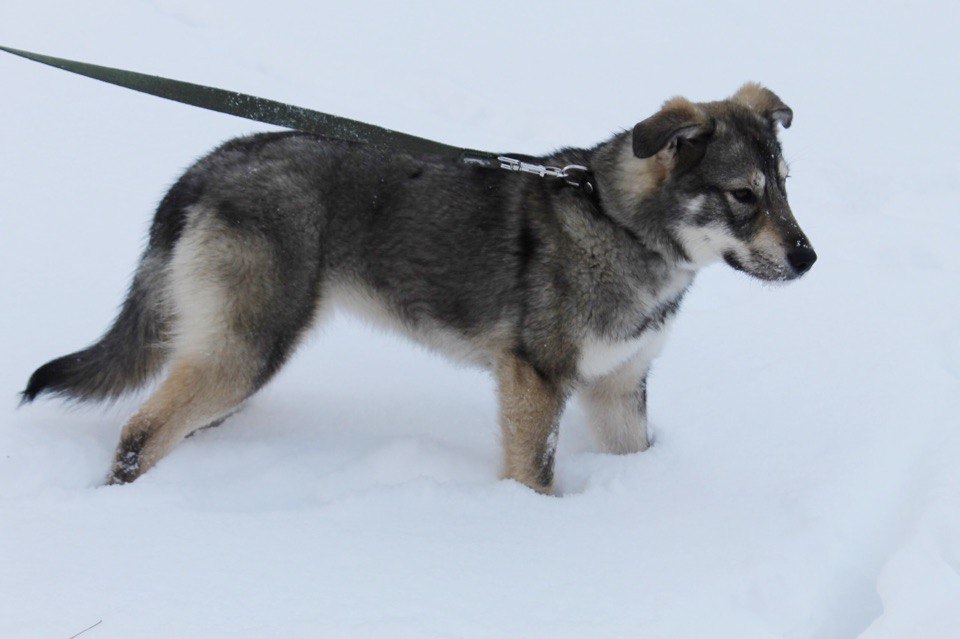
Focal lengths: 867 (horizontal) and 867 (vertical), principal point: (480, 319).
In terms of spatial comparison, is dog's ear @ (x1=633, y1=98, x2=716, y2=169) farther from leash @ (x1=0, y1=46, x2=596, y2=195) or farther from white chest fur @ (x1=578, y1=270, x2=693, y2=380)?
white chest fur @ (x1=578, y1=270, x2=693, y2=380)

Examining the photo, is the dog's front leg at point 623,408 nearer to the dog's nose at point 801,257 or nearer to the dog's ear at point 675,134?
the dog's nose at point 801,257

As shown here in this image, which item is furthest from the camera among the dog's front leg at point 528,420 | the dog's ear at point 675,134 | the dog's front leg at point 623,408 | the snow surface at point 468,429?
the dog's front leg at point 623,408

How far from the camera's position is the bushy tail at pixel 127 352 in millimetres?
3578

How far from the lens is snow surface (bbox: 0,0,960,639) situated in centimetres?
269

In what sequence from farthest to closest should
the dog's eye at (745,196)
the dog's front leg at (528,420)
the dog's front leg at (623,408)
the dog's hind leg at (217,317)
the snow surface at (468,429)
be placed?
the dog's front leg at (623,408)
the dog's front leg at (528,420)
the dog's hind leg at (217,317)
the dog's eye at (745,196)
the snow surface at (468,429)

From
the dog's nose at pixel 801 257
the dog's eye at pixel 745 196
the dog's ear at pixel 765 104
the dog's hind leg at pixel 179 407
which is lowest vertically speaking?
the dog's hind leg at pixel 179 407

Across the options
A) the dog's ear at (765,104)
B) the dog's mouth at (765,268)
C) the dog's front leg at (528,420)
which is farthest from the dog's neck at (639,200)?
the dog's front leg at (528,420)

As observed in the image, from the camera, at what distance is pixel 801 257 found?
329 centimetres

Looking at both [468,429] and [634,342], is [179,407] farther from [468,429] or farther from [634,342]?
[634,342]

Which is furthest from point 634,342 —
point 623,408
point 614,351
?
point 623,408

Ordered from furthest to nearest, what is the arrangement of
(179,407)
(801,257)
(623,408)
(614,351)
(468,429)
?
(468,429) < (623,408) < (614,351) < (179,407) < (801,257)

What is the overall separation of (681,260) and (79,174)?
418cm

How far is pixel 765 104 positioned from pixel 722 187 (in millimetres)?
656

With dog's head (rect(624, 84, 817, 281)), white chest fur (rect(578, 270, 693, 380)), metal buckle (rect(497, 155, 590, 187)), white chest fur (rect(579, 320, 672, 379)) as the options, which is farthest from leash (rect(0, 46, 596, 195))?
white chest fur (rect(579, 320, 672, 379))
